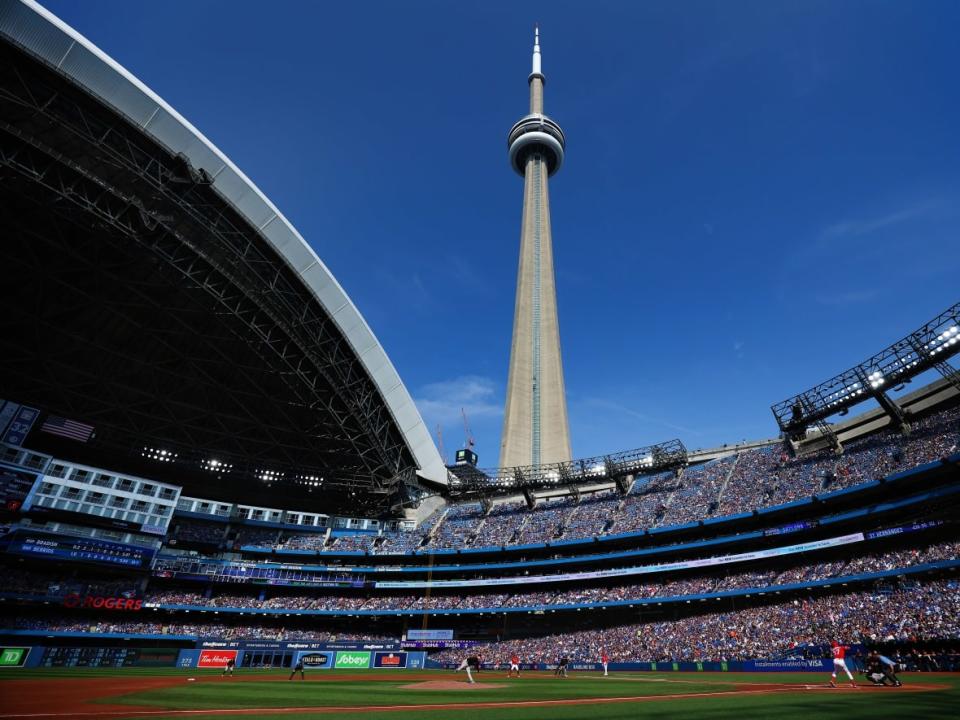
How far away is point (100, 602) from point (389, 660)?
28.8 metres

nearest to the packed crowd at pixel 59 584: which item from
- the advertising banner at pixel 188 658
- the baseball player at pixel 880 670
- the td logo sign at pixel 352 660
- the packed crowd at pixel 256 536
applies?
the advertising banner at pixel 188 658

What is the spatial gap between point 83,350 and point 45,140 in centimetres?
2366

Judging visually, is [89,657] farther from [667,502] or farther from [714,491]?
[714,491]

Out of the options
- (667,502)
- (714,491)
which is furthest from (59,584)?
(714,491)

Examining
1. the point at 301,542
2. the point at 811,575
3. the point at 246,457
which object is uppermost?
the point at 246,457

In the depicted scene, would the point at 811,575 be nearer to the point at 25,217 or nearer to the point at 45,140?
the point at 45,140

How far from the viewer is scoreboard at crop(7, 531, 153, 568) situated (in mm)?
50125

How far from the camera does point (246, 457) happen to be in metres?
59.2

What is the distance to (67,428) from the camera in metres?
53.5

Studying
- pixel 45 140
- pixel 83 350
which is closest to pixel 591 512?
pixel 83 350

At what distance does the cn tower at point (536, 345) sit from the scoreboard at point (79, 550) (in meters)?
57.0

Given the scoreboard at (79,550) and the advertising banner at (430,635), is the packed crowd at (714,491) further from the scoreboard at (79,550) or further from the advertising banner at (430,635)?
the scoreboard at (79,550)

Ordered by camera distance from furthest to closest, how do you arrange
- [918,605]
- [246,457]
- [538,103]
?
[538,103] < [246,457] < [918,605]

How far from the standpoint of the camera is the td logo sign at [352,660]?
1980 inches
